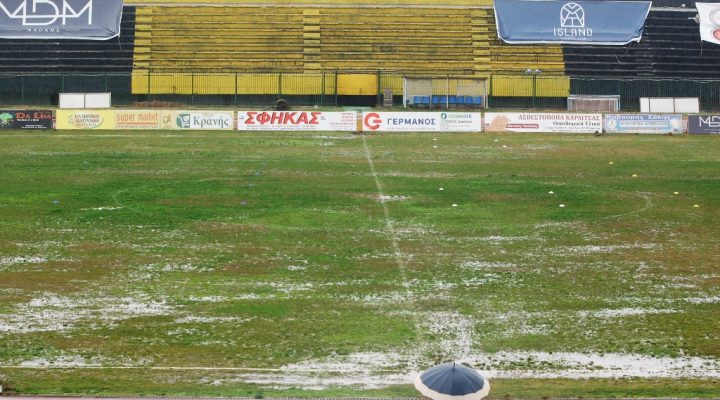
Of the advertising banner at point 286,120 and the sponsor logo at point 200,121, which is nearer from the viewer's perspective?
the advertising banner at point 286,120

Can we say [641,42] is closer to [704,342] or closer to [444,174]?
[444,174]

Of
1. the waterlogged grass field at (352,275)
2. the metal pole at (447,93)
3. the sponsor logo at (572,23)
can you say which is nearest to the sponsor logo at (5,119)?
the waterlogged grass field at (352,275)

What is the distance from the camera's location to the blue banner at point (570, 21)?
78.8 metres

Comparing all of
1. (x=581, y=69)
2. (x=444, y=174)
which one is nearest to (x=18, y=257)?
(x=444, y=174)

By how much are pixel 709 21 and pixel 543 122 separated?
83.9ft

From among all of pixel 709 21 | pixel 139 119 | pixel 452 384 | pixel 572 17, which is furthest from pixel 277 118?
pixel 452 384

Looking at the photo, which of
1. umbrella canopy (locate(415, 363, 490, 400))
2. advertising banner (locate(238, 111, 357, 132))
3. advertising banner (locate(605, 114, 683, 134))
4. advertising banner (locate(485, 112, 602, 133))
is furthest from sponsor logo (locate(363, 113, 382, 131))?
umbrella canopy (locate(415, 363, 490, 400))

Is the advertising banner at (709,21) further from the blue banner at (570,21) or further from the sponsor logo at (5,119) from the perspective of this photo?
the sponsor logo at (5,119)

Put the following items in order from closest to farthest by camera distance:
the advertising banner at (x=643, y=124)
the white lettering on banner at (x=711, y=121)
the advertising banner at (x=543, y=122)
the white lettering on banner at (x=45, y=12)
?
1. the advertising banner at (x=543, y=122)
2. the white lettering on banner at (x=711, y=121)
3. the advertising banner at (x=643, y=124)
4. the white lettering on banner at (x=45, y=12)

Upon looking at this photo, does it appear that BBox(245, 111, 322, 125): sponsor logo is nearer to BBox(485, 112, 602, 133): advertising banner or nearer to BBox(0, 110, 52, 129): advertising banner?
BBox(485, 112, 602, 133): advertising banner

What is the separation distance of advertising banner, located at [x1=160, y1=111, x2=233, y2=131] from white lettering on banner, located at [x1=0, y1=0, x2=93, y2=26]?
21.5 meters

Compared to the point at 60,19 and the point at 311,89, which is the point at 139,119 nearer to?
the point at 311,89

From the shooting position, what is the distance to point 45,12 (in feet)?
256

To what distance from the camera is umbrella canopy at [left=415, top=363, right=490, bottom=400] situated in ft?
42.1
